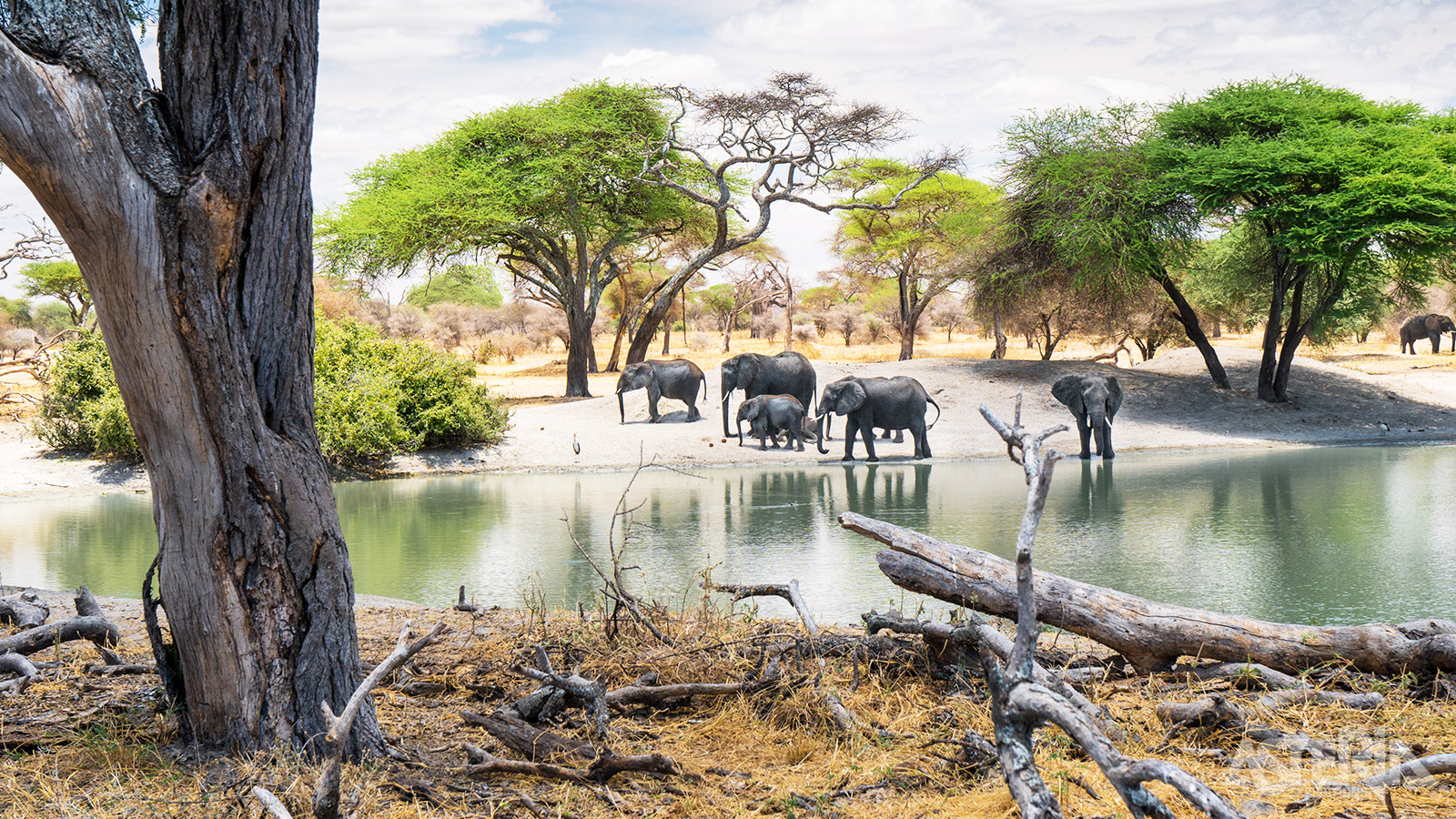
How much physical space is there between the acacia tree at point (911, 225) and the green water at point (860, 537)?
1677cm

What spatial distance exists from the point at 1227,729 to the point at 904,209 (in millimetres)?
30446

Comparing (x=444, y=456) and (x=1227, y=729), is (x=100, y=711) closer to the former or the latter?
(x=1227, y=729)

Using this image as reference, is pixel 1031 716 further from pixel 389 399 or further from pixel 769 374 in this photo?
pixel 769 374

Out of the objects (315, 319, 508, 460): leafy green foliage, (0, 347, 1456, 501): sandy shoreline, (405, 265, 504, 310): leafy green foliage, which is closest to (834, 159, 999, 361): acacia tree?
(0, 347, 1456, 501): sandy shoreline

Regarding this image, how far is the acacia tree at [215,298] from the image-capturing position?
293 cm

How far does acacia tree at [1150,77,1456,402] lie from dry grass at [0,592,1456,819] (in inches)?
754

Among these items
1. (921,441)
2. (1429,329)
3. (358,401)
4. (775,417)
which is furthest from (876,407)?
(1429,329)

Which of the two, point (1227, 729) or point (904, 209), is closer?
point (1227, 729)

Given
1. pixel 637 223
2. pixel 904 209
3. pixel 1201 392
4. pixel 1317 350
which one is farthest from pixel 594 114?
pixel 1317 350

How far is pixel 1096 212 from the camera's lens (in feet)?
75.8

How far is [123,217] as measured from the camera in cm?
296

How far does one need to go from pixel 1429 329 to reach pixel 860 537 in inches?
1438

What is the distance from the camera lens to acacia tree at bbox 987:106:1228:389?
74.9 ft

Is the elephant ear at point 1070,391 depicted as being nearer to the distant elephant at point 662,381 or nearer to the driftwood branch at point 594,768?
the distant elephant at point 662,381
